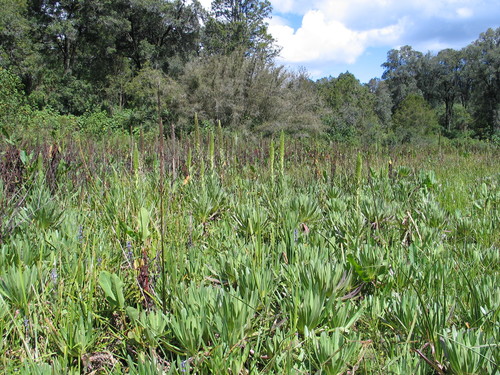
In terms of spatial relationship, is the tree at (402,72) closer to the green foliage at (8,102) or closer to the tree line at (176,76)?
the tree line at (176,76)

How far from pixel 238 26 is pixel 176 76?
36.9ft

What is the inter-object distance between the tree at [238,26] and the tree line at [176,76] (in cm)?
11

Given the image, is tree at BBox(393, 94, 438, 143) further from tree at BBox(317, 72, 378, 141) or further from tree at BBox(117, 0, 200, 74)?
tree at BBox(117, 0, 200, 74)

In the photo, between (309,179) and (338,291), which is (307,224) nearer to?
(338,291)

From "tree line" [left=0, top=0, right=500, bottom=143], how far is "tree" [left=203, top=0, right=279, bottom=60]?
11cm

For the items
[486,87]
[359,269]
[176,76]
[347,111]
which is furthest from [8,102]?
[486,87]

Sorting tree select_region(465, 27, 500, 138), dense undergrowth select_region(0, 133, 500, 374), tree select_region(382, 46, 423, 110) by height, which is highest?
tree select_region(382, 46, 423, 110)

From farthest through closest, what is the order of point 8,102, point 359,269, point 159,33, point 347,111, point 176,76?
1. point 159,33
2. point 176,76
3. point 347,111
4. point 8,102
5. point 359,269

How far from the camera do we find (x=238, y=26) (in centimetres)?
3834

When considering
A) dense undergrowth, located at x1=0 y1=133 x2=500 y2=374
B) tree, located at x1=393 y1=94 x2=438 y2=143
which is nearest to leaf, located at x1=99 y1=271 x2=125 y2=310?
dense undergrowth, located at x1=0 y1=133 x2=500 y2=374

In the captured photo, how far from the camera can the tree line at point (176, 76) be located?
20.2 meters

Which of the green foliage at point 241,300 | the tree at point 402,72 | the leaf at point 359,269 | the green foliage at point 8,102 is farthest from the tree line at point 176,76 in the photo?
the tree at point 402,72

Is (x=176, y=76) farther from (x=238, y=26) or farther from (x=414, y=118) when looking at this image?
(x=414, y=118)

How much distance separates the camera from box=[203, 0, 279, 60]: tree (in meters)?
38.1
